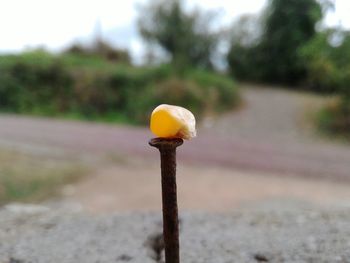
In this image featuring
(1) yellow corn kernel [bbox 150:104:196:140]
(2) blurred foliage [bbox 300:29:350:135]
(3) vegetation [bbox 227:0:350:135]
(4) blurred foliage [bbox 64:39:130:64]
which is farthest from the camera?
(4) blurred foliage [bbox 64:39:130:64]

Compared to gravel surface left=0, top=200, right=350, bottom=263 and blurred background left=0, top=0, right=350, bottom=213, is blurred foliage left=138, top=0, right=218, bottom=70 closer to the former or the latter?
blurred background left=0, top=0, right=350, bottom=213

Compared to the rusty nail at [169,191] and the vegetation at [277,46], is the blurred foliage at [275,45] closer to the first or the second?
the vegetation at [277,46]

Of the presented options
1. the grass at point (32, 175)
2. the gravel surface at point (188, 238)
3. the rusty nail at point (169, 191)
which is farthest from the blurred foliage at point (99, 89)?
the rusty nail at point (169, 191)

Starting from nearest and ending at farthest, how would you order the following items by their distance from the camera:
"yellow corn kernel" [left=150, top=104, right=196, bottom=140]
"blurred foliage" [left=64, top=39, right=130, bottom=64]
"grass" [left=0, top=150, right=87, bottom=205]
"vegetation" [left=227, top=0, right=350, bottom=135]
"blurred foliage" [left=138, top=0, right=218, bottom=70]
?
"yellow corn kernel" [left=150, top=104, right=196, bottom=140] → "grass" [left=0, top=150, right=87, bottom=205] → "vegetation" [left=227, top=0, right=350, bottom=135] → "blurred foliage" [left=138, top=0, right=218, bottom=70] → "blurred foliage" [left=64, top=39, right=130, bottom=64]

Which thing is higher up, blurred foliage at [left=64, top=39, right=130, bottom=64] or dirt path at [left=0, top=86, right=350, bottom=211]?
blurred foliage at [left=64, top=39, right=130, bottom=64]

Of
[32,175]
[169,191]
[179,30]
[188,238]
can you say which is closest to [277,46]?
[179,30]

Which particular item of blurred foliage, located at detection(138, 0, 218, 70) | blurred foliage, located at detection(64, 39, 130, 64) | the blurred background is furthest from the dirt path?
blurred foliage, located at detection(64, 39, 130, 64)

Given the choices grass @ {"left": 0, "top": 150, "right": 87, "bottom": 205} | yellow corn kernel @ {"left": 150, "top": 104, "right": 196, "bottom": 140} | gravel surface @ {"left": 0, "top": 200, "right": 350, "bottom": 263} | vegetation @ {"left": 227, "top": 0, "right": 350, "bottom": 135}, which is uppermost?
vegetation @ {"left": 227, "top": 0, "right": 350, "bottom": 135}
